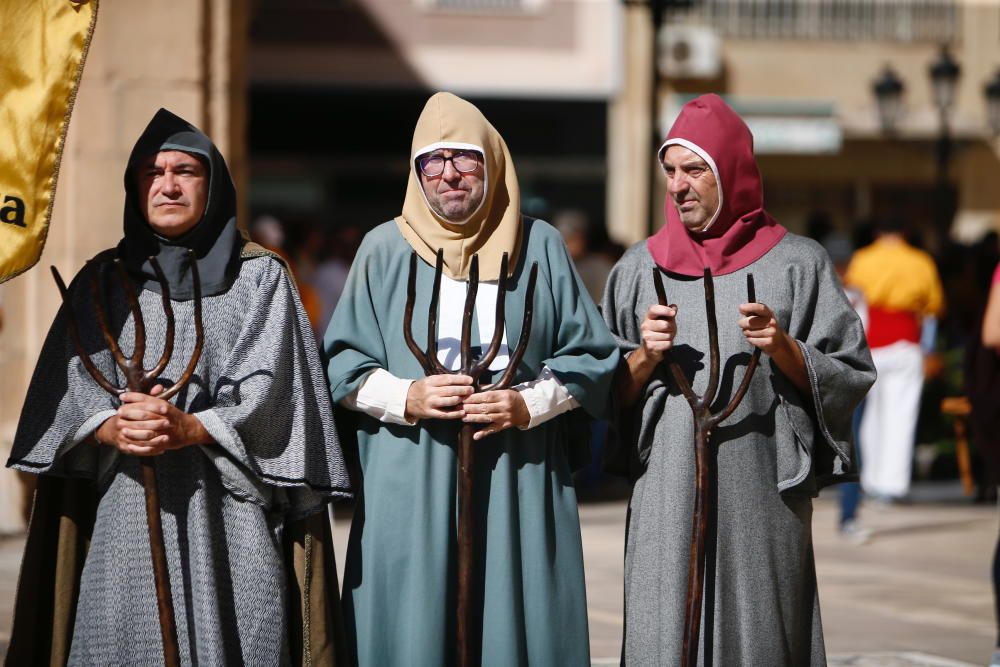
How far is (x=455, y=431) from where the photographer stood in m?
A: 4.95

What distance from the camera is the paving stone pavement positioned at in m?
7.34

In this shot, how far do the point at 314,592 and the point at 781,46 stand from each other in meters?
21.6

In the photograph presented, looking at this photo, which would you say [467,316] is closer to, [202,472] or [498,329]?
[498,329]

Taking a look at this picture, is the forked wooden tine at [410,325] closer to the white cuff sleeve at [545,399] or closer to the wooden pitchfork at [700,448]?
the white cuff sleeve at [545,399]

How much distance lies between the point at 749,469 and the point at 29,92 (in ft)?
7.26

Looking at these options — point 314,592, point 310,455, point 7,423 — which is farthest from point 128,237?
point 7,423

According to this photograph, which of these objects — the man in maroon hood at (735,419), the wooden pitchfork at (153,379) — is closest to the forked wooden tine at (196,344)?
the wooden pitchfork at (153,379)

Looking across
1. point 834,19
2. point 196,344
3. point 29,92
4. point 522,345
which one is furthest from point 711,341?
point 834,19

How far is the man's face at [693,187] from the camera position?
4.99 m

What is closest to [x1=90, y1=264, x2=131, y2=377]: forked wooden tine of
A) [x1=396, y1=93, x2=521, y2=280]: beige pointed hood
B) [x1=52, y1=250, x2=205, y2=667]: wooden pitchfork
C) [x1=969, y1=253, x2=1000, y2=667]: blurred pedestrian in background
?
[x1=52, y1=250, x2=205, y2=667]: wooden pitchfork

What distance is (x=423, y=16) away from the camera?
23.6 meters

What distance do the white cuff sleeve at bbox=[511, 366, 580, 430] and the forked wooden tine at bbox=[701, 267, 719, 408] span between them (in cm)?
36

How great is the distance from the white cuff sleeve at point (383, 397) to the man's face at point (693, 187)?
0.91m

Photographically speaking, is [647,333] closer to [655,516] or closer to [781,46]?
[655,516]
